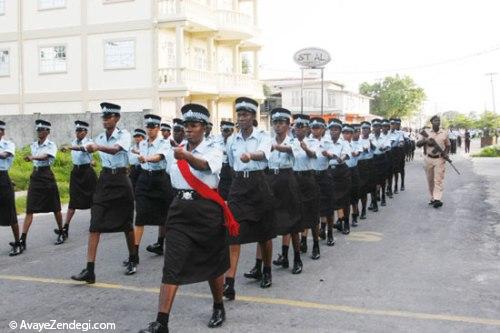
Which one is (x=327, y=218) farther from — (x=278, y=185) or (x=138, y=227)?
(x=138, y=227)

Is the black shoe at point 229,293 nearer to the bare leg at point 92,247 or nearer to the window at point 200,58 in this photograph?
the bare leg at point 92,247

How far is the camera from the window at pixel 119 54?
27.8 metres

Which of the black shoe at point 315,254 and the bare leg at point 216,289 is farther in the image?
the black shoe at point 315,254

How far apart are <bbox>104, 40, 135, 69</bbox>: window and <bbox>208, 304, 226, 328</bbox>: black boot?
926 inches

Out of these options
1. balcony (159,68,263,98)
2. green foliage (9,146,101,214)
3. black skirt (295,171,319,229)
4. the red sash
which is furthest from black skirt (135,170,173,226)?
→ balcony (159,68,263,98)

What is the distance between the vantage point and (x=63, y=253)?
29.6ft

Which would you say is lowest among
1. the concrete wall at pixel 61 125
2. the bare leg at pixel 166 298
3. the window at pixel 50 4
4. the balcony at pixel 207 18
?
the bare leg at pixel 166 298

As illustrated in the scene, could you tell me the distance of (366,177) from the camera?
12477 millimetres

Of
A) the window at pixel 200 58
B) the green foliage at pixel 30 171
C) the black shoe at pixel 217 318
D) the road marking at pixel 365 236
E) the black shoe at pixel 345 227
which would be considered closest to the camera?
the black shoe at pixel 217 318

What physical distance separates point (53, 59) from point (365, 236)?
76.5ft

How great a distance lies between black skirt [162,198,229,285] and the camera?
520 cm

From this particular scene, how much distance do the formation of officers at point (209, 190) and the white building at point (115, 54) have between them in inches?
646

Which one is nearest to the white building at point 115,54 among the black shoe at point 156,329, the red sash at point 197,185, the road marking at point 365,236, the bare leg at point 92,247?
the road marking at point 365,236

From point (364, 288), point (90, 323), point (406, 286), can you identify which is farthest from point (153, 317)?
point (406, 286)
